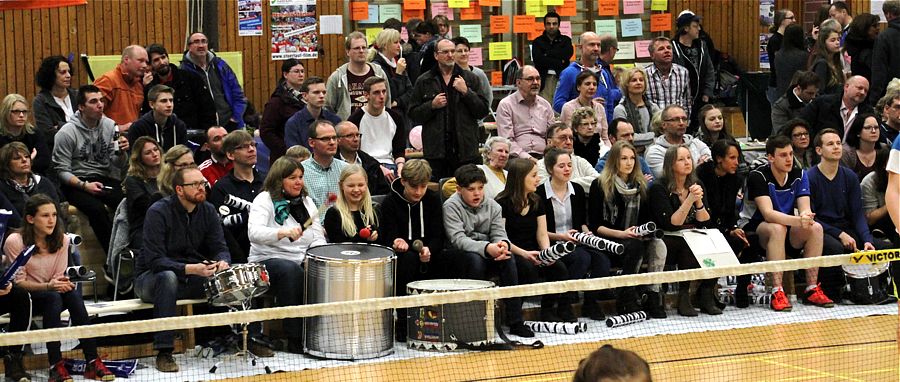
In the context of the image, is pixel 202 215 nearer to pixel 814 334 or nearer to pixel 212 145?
pixel 212 145

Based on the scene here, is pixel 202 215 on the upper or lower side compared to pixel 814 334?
upper

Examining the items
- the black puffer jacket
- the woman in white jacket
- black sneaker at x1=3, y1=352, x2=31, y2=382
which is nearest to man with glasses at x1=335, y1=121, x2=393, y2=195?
the black puffer jacket

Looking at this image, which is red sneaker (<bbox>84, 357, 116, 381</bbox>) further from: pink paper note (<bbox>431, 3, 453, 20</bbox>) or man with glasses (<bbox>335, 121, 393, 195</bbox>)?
pink paper note (<bbox>431, 3, 453, 20</bbox>)

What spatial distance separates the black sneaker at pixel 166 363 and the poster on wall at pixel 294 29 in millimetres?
8733

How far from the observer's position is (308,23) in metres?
17.6

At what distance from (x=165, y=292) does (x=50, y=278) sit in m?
0.76

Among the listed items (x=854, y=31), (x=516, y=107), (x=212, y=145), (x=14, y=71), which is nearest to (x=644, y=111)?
(x=516, y=107)

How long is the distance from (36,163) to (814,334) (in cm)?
621

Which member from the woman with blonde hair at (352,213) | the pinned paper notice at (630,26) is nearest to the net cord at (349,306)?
the woman with blonde hair at (352,213)

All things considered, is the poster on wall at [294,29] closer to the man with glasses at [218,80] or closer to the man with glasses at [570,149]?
the man with glasses at [218,80]

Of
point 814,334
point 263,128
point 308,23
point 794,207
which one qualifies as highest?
point 308,23

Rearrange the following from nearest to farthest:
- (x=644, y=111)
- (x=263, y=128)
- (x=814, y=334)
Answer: (x=814, y=334)
(x=263, y=128)
(x=644, y=111)

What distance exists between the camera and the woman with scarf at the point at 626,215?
35.7 ft

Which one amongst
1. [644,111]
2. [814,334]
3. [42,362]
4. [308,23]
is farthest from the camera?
[308,23]
